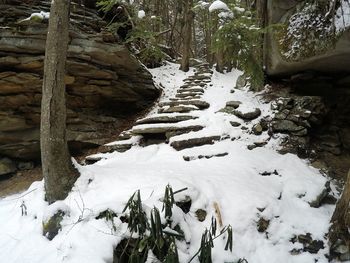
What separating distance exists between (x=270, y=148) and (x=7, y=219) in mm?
5222

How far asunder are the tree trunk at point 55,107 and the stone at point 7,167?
3725 mm

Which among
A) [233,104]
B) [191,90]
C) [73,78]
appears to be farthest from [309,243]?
[191,90]

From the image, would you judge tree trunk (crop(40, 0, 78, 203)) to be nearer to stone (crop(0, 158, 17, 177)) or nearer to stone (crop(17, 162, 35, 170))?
stone (crop(0, 158, 17, 177))

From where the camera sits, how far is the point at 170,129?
7.73 meters

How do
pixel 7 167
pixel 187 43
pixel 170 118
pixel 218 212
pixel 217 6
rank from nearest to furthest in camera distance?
pixel 218 212 < pixel 217 6 < pixel 7 167 < pixel 170 118 < pixel 187 43

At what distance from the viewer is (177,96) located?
10086 millimetres

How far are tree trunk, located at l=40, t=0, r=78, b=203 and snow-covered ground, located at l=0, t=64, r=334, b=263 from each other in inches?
12.0

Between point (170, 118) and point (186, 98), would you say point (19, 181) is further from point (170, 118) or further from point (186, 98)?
point (186, 98)

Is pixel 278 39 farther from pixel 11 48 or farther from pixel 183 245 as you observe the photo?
pixel 11 48

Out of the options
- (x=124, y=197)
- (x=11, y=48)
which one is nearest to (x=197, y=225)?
(x=124, y=197)

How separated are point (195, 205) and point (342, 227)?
2056 millimetres

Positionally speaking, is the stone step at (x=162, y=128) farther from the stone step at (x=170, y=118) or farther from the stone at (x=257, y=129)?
the stone at (x=257, y=129)

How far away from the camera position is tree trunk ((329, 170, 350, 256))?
4293 millimetres

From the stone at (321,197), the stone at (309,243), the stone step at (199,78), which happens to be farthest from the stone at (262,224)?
the stone step at (199,78)
